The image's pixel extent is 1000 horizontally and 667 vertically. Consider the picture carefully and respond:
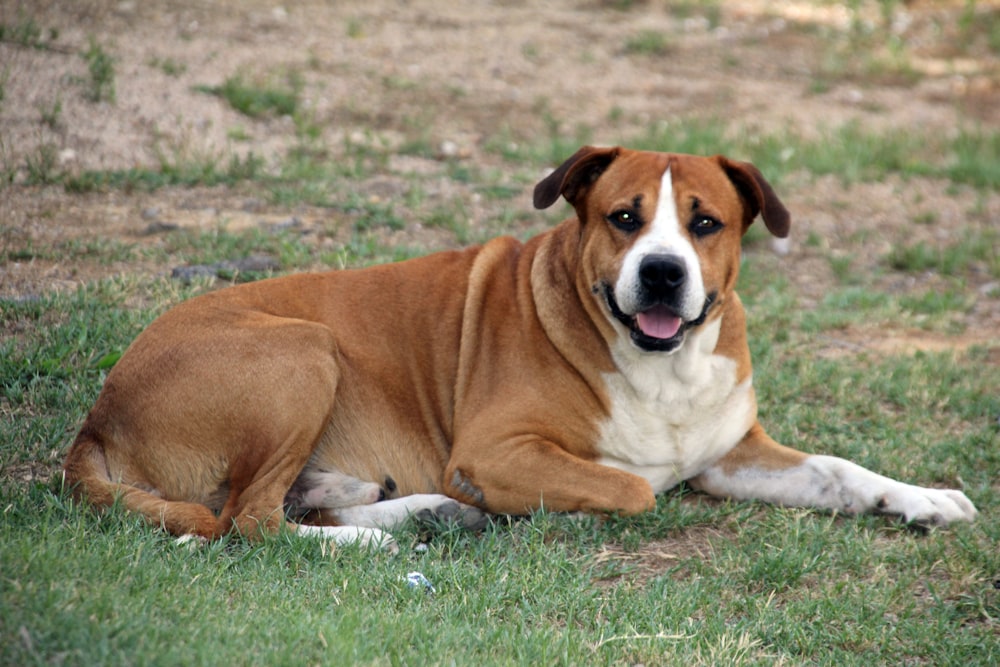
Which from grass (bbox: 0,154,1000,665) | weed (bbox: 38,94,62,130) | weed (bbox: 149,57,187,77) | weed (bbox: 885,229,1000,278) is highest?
weed (bbox: 149,57,187,77)

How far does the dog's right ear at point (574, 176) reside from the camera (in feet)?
15.5

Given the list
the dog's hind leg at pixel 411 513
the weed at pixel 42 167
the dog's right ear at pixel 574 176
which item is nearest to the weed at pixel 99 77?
the weed at pixel 42 167

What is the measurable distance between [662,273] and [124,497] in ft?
7.19

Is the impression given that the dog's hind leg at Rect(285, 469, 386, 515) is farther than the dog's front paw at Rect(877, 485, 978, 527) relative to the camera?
Yes

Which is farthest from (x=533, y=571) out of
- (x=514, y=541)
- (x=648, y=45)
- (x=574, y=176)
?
(x=648, y=45)

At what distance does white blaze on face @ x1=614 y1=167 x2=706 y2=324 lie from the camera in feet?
14.3

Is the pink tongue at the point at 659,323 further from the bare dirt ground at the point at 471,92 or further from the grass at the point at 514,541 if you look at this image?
the bare dirt ground at the point at 471,92

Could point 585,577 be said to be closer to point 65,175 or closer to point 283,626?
point 283,626

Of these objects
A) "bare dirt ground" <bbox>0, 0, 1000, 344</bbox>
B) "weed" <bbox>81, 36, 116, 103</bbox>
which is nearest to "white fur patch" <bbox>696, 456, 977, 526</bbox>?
"bare dirt ground" <bbox>0, 0, 1000, 344</bbox>

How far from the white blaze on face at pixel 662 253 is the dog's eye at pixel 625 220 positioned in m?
0.05

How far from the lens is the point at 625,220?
4570mm

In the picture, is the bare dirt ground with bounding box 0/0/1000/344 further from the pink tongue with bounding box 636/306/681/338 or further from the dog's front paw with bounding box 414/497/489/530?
the dog's front paw with bounding box 414/497/489/530

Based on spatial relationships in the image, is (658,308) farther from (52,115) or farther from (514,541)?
(52,115)

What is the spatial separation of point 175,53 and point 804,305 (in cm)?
556
